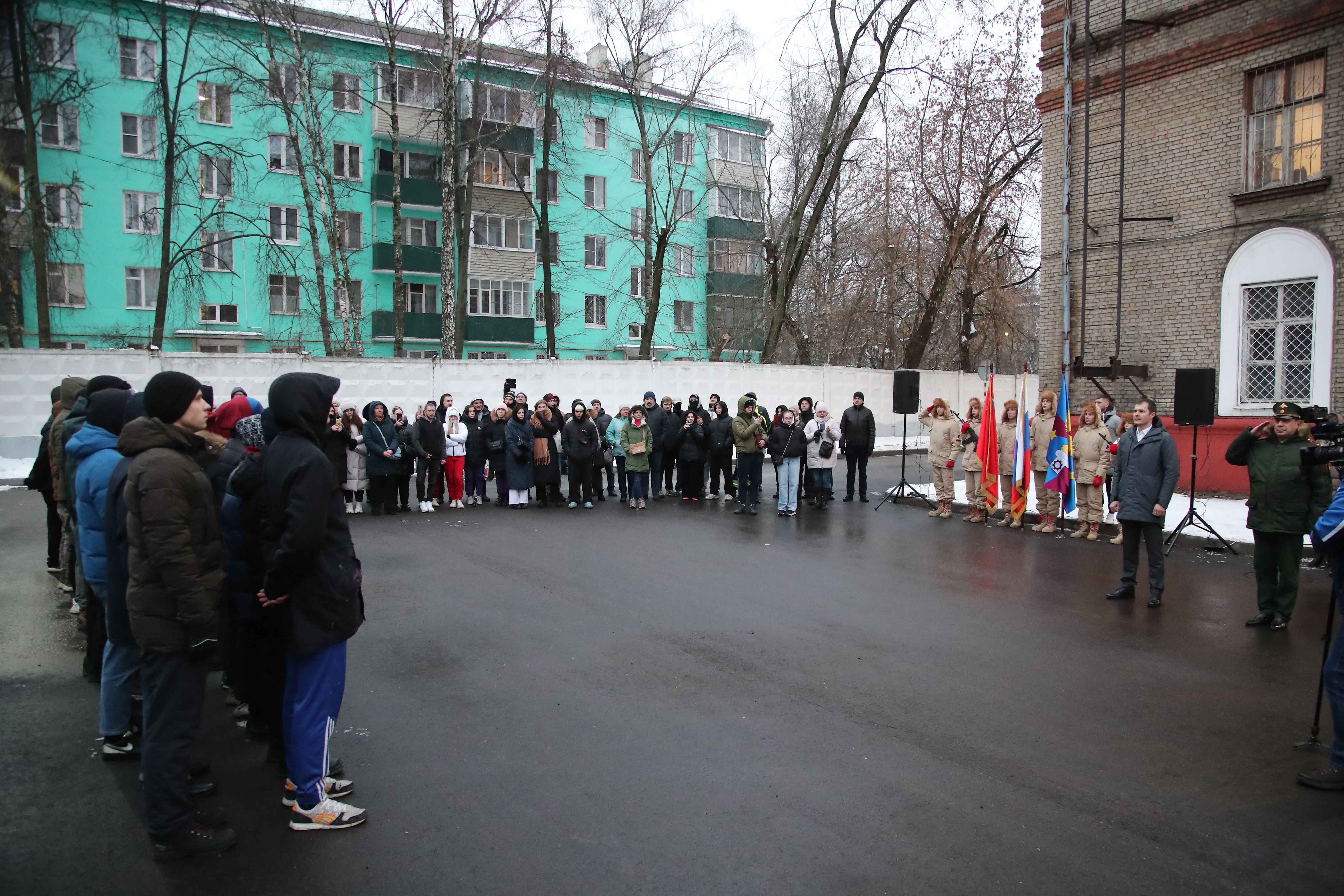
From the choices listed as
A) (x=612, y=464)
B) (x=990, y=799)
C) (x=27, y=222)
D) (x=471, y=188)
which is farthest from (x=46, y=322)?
(x=990, y=799)

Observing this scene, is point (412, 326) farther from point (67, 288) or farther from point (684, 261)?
point (684, 261)

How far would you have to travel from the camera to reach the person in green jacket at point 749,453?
14.8 m

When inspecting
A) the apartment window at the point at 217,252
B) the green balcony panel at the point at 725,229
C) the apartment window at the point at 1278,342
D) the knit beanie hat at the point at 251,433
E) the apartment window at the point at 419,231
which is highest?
the green balcony panel at the point at 725,229

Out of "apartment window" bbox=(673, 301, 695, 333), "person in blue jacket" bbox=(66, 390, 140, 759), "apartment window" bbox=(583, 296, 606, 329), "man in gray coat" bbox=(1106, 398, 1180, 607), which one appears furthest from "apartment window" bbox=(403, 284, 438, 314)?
"person in blue jacket" bbox=(66, 390, 140, 759)

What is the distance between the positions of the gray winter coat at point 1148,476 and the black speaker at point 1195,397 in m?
3.98

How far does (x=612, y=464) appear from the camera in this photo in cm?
1652

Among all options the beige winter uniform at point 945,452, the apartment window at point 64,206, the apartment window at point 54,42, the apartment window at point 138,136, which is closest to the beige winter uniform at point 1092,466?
the beige winter uniform at point 945,452

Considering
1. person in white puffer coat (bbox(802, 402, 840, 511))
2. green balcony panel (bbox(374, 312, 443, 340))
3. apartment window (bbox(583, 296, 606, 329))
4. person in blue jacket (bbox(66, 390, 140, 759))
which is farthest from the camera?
apartment window (bbox(583, 296, 606, 329))

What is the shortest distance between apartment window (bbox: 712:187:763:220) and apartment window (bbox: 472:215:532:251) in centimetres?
895

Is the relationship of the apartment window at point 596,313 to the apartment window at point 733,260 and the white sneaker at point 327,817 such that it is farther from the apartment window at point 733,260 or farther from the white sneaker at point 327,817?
the white sneaker at point 327,817

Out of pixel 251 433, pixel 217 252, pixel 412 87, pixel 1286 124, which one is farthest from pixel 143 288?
pixel 1286 124

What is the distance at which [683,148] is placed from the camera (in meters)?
38.9

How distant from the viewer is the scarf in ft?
49.9

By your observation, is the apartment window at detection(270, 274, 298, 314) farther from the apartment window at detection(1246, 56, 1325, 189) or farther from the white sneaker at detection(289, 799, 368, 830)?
the white sneaker at detection(289, 799, 368, 830)
